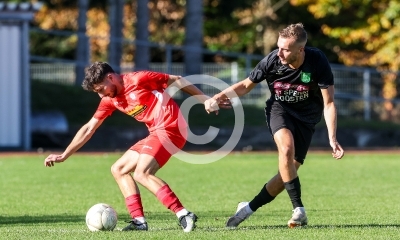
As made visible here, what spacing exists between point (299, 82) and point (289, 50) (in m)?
0.42

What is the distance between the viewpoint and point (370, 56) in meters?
42.9

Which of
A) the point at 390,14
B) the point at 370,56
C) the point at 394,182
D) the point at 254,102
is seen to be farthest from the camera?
the point at 370,56

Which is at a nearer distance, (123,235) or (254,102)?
(123,235)

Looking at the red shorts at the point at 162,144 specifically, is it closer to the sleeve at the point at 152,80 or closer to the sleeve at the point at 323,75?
the sleeve at the point at 152,80

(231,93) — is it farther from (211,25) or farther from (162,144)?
(211,25)

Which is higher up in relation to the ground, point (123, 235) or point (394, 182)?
point (123, 235)

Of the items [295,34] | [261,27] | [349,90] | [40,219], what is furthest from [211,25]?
[295,34]

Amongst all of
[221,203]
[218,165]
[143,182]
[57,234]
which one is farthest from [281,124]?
[218,165]

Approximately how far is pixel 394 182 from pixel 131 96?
7889mm

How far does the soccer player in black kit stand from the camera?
9094 mm

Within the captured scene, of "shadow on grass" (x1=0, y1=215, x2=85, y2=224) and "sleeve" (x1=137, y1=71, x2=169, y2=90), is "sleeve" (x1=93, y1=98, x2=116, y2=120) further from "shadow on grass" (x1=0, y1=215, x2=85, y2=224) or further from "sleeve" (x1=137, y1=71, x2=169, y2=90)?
"shadow on grass" (x1=0, y1=215, x2=85, y2=224)

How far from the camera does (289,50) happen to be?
8.98m

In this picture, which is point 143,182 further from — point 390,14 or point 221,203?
point 390,14

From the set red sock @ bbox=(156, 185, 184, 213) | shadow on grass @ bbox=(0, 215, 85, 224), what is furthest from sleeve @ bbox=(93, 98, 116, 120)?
shadow on grass @ bbox=(0, 215, 85, 224)
